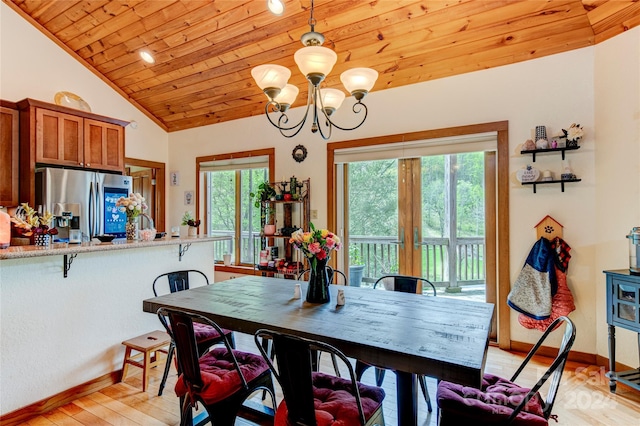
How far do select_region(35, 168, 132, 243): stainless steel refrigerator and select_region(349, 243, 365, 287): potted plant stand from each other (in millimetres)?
2888

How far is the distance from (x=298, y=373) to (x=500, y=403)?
3.05 feet

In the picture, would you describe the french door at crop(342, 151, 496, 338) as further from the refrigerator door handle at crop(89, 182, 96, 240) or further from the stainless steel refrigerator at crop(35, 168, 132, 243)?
the refrigerator door handle at crop(89, 182, 96, 240)

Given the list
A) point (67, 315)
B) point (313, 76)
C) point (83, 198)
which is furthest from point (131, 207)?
point (313, 76)

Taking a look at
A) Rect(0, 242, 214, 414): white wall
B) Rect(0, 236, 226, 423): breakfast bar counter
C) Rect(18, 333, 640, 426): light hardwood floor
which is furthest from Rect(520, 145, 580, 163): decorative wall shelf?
Rect(0, 242, 214, 414): white wall

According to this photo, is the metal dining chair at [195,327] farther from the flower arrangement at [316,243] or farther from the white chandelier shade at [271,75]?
the white chandelier shade at [271,75]

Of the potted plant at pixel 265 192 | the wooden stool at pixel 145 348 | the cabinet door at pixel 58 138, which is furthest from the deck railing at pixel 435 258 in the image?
the cabinet door at pixel 58 138

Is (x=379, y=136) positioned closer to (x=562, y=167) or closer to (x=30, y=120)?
(x=562, y=167)

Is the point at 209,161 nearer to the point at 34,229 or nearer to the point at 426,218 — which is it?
the point at 34,229

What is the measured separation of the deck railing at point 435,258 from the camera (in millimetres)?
3604

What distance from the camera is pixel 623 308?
7.98 ft

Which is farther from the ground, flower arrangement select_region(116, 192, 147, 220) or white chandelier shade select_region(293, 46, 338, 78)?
white chandelier shade select_region(293, 46, 338, 78)

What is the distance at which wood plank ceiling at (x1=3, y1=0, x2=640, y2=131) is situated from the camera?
2.81 metres

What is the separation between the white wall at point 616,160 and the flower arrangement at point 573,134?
6.5 inches

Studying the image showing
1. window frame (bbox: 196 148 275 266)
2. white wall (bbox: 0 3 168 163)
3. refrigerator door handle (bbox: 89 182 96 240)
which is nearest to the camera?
white wall (bbox: 0 3 168 163)
